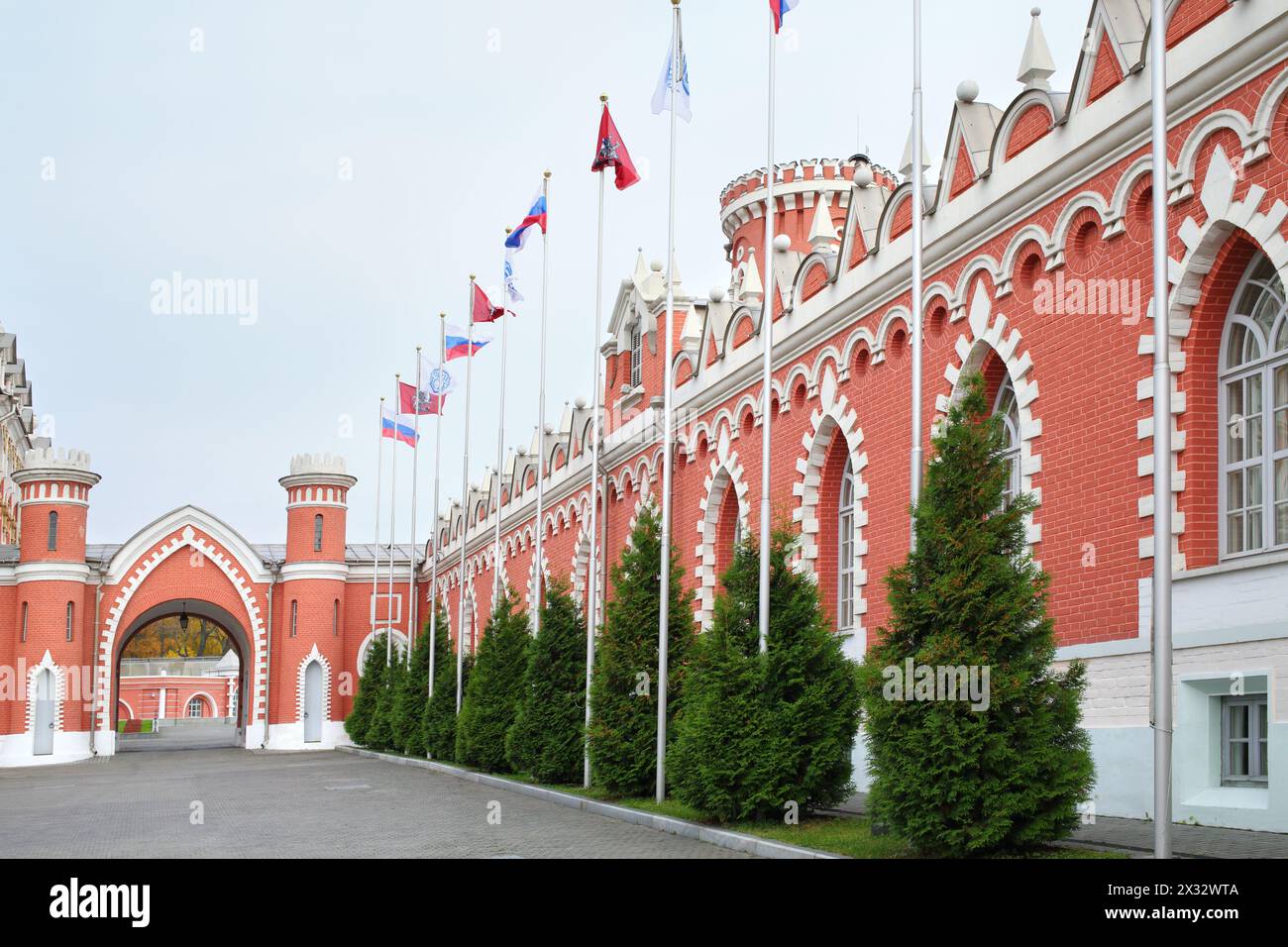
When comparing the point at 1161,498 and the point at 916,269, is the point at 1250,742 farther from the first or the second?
the point at 916,269

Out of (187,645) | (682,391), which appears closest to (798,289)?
(682,391)

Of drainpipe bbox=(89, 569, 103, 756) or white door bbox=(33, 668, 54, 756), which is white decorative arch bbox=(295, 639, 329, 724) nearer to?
drainpipe bbox=(89, 569, 103, 756)

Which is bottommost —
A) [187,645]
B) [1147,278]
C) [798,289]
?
[187,645]

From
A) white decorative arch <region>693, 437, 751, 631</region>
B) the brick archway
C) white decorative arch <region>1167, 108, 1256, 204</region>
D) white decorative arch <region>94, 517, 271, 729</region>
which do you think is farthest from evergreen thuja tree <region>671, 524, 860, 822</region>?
the brick archway

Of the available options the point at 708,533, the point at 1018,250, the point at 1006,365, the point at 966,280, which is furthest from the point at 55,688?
the point at 1018,250

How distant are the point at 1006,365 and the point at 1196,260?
3.77 metres

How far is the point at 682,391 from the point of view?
99.1 ft

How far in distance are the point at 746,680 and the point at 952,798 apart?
5064 millimetres

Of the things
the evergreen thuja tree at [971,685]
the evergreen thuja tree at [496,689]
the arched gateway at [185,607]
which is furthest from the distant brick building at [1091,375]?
the arched gateway at [185,607]

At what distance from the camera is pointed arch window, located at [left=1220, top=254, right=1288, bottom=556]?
553 inches

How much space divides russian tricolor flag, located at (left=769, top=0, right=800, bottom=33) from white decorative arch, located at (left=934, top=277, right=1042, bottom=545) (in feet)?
14.5

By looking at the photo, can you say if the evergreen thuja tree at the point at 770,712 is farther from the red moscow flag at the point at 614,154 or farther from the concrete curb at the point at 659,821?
the red moscow flag at the point at 614,154

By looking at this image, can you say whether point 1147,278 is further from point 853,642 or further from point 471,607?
point 471,607

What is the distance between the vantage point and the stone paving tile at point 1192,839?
38.5ft
